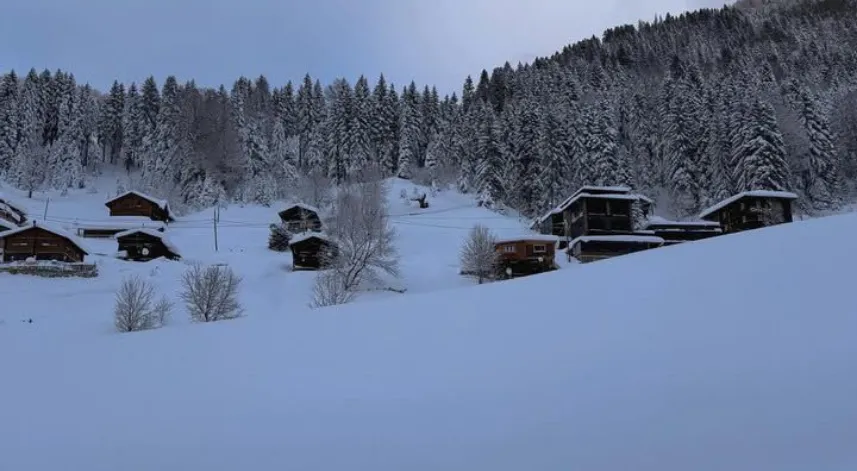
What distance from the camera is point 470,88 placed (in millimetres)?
108000

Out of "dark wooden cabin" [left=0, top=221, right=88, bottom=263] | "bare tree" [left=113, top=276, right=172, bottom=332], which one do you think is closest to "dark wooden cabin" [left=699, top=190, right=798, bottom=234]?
"bare tree" [left=113, top=276, right=172, bottom=332]

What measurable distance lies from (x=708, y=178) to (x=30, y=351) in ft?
212

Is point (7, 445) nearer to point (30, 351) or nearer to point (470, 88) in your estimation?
point (30, 351)

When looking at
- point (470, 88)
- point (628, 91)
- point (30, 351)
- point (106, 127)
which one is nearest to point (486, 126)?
point (628, 91)

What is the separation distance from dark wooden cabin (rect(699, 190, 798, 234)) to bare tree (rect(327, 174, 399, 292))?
1007 inches

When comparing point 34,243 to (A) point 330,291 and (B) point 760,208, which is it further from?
(B) point 760,208

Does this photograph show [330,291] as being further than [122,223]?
No

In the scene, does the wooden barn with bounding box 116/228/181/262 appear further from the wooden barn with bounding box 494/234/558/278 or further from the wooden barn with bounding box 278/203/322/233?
the wooden barn with bounding box 494/234/558/278

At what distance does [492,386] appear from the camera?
24.5ft

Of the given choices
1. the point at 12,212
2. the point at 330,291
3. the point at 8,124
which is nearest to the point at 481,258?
the point at 330,291

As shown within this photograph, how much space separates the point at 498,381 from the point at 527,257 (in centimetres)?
3749

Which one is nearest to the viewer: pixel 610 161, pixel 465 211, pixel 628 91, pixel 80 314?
pixel 80 314

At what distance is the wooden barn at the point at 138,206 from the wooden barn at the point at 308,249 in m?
24.6

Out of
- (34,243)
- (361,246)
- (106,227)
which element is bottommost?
(361,246)
